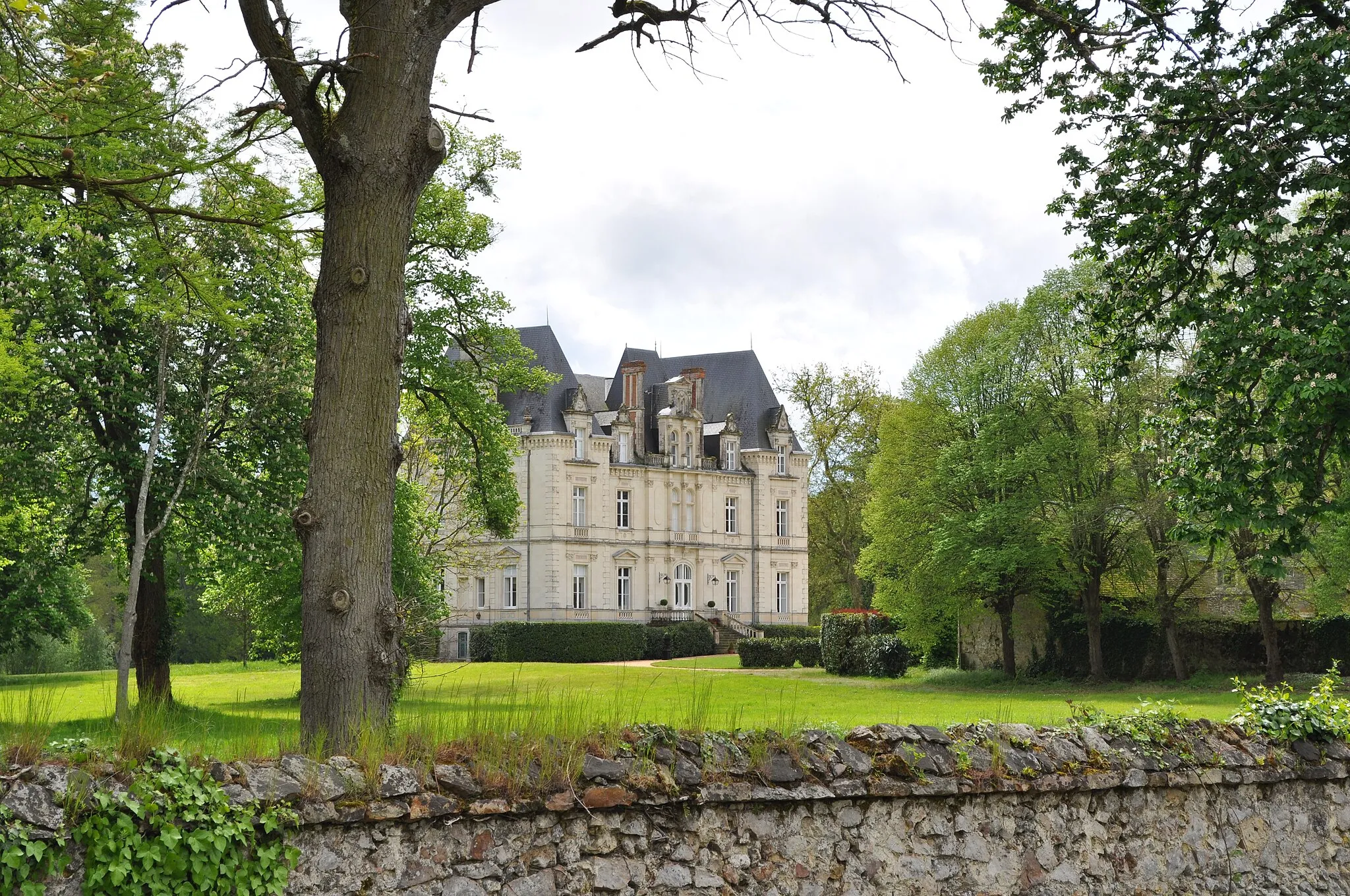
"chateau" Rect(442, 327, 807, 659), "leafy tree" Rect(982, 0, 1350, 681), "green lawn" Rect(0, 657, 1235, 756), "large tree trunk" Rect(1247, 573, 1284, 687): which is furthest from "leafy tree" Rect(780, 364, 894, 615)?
"leafy tree" Rect(982, 0, 1350, 681)

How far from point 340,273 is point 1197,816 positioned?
6.55 metres

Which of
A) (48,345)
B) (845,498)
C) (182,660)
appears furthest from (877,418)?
(48,345)

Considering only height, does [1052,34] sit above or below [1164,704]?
above

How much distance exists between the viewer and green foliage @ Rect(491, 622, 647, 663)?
50812mm

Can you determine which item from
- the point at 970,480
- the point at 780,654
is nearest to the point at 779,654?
the point at 780,654

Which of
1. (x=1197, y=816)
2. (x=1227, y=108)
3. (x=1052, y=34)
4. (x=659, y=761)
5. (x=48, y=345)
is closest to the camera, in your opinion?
(x=659, y=761)

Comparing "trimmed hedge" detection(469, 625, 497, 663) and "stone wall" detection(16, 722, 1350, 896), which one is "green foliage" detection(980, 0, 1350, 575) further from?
"trimmed hedge" detection(469, 625, 497, 663)

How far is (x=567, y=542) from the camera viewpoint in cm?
5719

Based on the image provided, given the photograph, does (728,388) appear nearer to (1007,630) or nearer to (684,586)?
(684,586)

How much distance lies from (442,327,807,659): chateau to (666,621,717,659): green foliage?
8.77 feet

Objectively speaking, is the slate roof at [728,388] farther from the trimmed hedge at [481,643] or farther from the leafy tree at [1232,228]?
the leafy tree at [1232,228]

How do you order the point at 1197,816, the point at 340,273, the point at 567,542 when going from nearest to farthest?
the point at 340,273
the point at 1197,816
the point at 567,542

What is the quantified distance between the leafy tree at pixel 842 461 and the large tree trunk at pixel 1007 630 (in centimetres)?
2259

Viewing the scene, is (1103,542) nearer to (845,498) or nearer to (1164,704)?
(1164,704)
